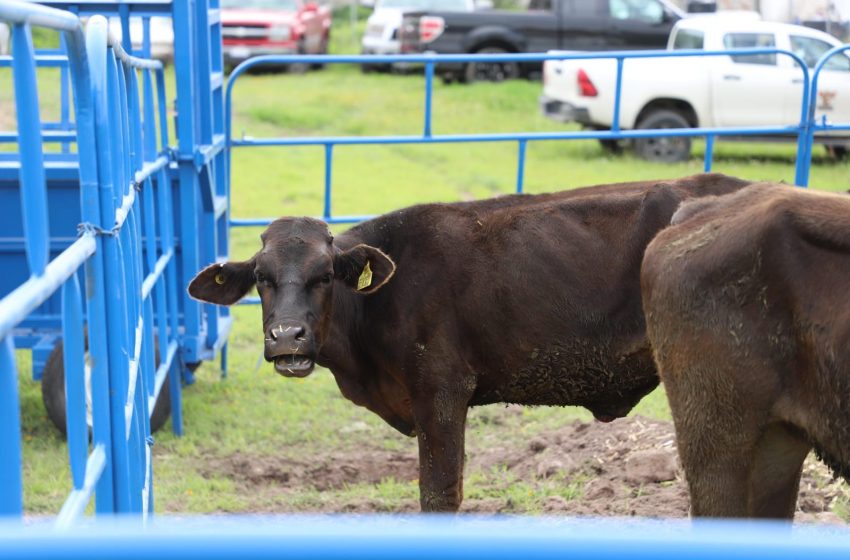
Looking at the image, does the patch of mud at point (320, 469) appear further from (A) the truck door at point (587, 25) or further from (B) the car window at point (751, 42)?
(A) the truck door at point (587, 25)

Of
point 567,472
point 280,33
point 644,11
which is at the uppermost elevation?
point 644,11

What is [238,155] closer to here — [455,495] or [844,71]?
[844,71]

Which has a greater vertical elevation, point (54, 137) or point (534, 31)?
point (534, 31)

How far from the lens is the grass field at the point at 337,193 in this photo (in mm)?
6320

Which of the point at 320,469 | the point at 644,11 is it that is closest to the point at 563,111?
the point at 644,11

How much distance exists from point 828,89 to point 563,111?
4235mm

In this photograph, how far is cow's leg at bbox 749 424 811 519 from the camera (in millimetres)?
3371

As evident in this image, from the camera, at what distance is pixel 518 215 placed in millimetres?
5484

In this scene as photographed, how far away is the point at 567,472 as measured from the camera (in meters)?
6.22

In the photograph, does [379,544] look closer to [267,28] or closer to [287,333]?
[287,333]

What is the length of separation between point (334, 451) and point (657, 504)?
7.06 ft

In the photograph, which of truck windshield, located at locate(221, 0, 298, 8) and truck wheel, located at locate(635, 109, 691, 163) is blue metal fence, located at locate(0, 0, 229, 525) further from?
truck windshield, located at locate(221, 0, 298, 8)

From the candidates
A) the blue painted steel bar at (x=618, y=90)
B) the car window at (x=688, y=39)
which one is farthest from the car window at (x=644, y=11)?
the blue painted steel bar at (x=618, y=90)

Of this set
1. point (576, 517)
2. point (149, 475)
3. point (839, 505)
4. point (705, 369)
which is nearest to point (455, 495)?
point (576, 517)
